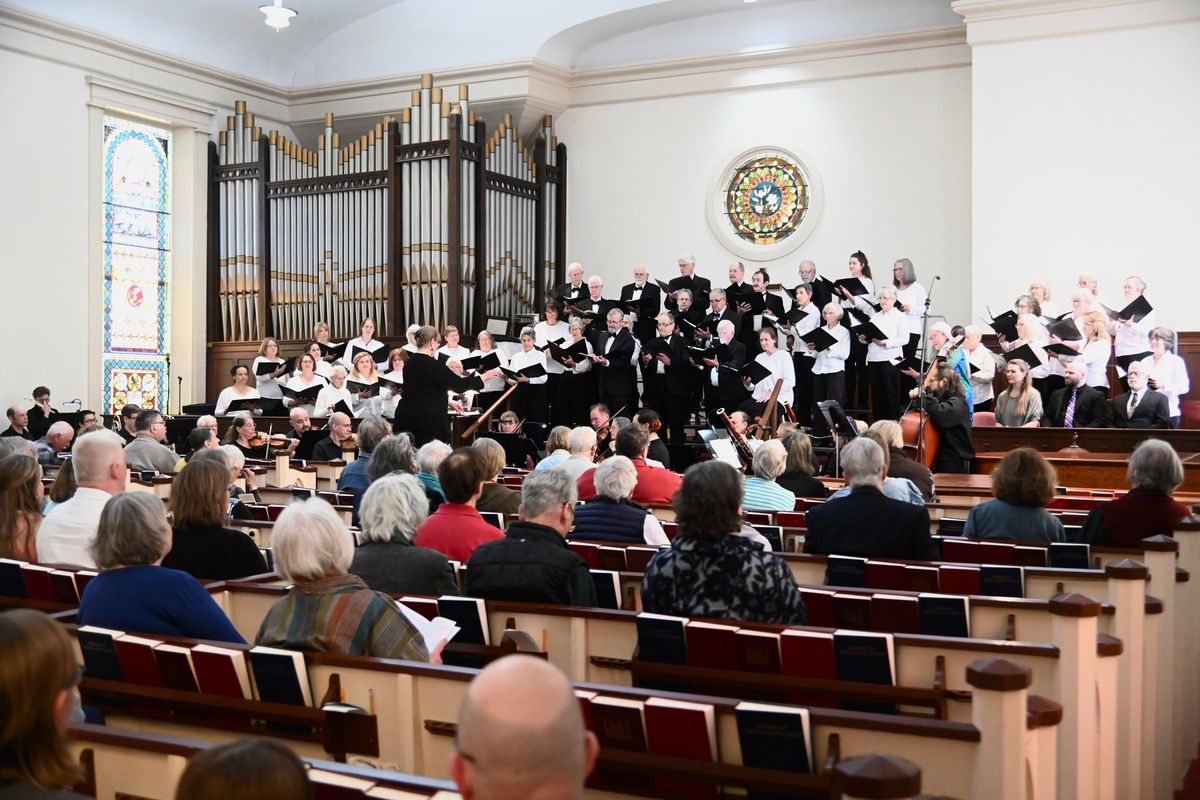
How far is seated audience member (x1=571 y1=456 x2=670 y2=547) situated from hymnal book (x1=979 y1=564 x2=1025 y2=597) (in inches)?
53.6

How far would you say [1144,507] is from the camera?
4.62m

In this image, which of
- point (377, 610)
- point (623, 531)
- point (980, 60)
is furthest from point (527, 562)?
point (980, 60)

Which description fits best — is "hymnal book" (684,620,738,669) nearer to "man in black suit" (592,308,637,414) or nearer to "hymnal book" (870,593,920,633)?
"hymnal book" (870,593,920,633)

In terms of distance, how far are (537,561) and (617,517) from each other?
1.40m

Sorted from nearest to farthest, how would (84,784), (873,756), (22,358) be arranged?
(873,756) → (84,784) → (22,358)

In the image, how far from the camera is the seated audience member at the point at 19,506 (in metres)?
4.16

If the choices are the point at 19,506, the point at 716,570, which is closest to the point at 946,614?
the point at 716,570

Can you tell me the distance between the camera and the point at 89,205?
13.2 meters

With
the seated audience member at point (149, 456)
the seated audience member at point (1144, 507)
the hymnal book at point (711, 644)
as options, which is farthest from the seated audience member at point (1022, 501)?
the seated audience member at point (149, 456)

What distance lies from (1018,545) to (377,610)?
246 cm

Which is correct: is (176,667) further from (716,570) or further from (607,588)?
(607,588)

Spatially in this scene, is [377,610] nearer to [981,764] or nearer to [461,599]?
[461,599]

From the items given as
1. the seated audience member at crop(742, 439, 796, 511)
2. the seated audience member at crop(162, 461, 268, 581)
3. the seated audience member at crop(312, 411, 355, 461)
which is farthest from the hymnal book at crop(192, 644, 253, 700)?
the seated audience member at crop(312, 411, 355, 461)

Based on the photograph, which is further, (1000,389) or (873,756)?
(1000,389)
